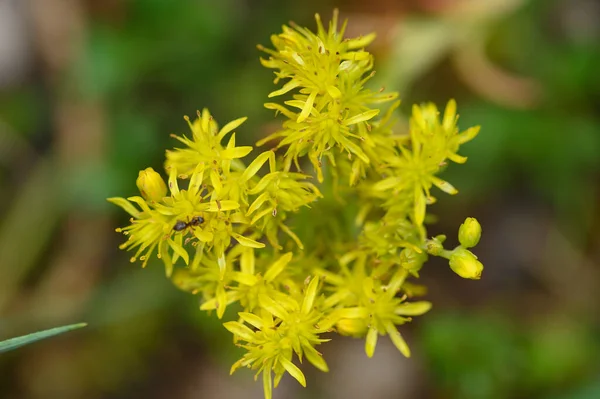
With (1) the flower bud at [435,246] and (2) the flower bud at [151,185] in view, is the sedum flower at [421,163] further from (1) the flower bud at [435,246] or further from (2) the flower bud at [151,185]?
(2) the flower bud at [151,185]

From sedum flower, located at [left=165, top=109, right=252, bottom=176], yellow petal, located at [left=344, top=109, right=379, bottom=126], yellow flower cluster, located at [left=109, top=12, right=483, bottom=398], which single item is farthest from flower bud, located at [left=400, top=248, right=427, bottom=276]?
sedum flower, located at [left=165, top=109, right=252, bottom=176]

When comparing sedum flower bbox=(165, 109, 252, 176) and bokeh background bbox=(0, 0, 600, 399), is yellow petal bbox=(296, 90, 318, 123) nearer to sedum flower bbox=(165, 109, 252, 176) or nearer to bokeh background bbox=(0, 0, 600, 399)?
sedum flower bbox=(165, 109, 252, 176)

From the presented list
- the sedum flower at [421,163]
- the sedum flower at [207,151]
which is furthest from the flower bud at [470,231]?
the sedum flower at [207,151]

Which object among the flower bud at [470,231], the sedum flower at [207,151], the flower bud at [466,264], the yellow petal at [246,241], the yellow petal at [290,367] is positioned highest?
the sedum flower at [207,151]

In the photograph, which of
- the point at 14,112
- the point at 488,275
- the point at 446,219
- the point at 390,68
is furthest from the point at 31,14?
the point at 488,275

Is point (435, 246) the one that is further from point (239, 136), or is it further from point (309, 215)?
point (239, 136)

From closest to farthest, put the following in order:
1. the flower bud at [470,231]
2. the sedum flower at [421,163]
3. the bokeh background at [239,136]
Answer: the flower bud at [470,231], the sedum flower at [421,163], the bokeh background at [239,136]

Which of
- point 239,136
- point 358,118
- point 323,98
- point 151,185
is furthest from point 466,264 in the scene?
point 239,136

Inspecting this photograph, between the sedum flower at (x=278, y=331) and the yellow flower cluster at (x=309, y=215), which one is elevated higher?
the yellow flower cluster at (x=309, y=215)

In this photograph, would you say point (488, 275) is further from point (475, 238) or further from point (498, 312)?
point (475, 238)
